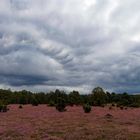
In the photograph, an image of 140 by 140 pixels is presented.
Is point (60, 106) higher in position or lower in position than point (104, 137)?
higher

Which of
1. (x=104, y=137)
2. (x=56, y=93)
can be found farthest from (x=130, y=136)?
(x=56, y=93)

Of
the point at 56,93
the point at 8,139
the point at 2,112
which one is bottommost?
the point at 8,139

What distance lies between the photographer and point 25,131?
3312cm

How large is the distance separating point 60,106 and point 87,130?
29.8 m

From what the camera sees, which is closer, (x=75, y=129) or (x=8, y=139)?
(x=8, y=139)

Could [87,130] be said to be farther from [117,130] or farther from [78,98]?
[78,98]

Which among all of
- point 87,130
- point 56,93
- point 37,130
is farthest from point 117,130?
point 56,93

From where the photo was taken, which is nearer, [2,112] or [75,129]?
[75,129]

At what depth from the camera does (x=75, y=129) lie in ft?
112

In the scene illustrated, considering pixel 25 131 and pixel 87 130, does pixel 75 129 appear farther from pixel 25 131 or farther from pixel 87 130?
pixel 25 131

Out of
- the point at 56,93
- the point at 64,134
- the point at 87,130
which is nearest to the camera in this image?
the point at 64,134

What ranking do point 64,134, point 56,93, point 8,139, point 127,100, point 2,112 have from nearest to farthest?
point 8,139 < point 64,134 < point 2,112 < point 127,100 < point 56,93

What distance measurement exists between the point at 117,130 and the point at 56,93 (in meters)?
65.4

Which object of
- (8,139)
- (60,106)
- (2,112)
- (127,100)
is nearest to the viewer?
(8,139)
